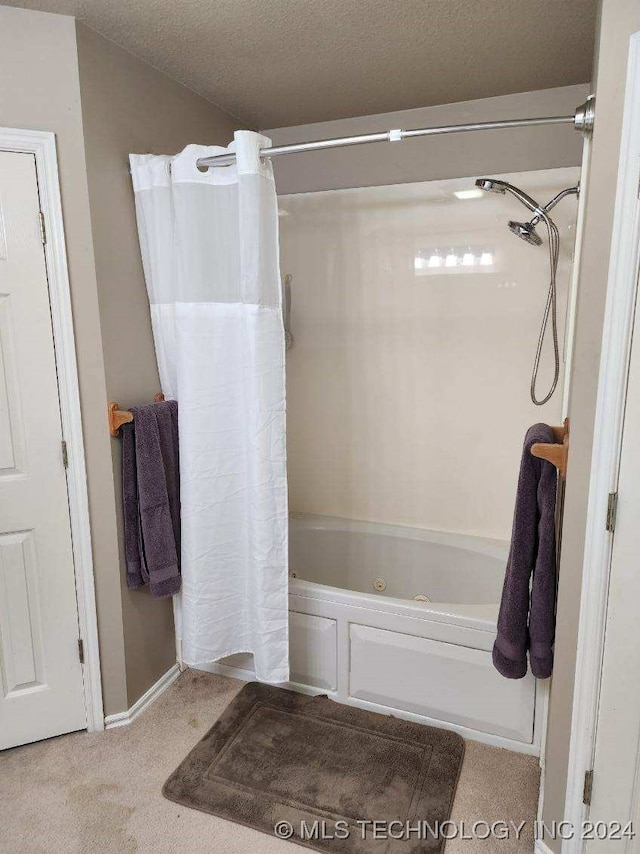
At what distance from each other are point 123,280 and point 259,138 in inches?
26.6

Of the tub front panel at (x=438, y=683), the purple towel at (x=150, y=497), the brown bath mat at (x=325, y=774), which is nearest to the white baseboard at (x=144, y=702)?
the brown bath mat at (x=325, y=774)

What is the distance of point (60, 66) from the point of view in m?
1.69

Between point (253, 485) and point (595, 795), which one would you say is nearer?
point (595, 795)

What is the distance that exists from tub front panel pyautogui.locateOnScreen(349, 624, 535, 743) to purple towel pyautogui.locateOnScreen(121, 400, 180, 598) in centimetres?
75

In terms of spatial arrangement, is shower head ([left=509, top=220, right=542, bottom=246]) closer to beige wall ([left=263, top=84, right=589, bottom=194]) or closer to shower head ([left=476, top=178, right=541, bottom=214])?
shower head ([left=476, top=178, right=541, bottom=214])

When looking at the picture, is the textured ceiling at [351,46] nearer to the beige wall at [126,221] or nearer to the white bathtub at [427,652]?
the beige wall at [126,221]

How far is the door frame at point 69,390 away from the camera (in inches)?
67.3

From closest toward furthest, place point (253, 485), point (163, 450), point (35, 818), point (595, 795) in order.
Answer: point (595, 795) < point (35, 818) < point (253, 485) < point (163, 450)

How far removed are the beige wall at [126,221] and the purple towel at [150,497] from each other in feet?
0.15

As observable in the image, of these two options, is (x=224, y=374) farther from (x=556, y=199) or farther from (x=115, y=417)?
(x=556, y=199)

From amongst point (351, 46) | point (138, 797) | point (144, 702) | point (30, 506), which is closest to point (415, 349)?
point (351, 46)

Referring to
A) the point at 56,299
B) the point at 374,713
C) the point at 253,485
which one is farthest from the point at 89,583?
the point at 374,713

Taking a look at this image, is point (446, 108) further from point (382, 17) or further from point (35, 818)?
point (35, 818)

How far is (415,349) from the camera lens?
2.62 metres
